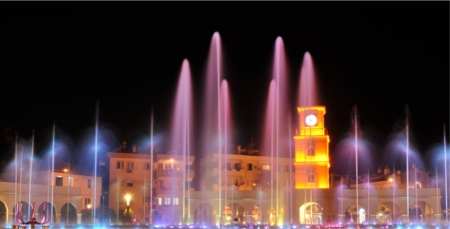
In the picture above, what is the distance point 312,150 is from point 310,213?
6587 millimetres

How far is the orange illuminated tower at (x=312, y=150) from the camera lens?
6912 centimetres

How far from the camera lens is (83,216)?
219 feet

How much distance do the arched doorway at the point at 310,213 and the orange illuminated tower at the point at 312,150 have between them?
2.22 meters

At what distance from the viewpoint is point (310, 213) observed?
2650 inches

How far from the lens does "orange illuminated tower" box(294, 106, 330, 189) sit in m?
69.1

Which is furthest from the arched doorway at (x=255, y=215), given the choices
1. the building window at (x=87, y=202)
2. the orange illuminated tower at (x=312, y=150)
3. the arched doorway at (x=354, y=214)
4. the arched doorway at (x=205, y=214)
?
the building window at (x=87, y=202)

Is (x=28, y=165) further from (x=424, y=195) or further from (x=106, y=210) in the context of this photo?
(x=424, y=195)

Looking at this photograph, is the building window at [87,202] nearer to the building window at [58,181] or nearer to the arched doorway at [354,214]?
the building window at [58,181]

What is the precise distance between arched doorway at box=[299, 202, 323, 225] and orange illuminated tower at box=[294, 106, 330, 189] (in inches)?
87.5

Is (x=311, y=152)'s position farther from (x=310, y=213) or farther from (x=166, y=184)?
(x=166, y=184)

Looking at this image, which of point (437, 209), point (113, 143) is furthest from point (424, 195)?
point (113, 143)

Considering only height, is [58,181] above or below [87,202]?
above

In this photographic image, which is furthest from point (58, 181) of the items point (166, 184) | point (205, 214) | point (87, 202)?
point (205, 214)

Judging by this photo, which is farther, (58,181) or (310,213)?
(58,181)
